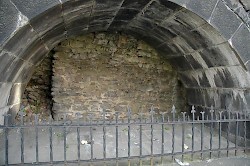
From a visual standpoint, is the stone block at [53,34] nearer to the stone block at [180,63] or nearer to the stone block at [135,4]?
the stone block at [135,4]

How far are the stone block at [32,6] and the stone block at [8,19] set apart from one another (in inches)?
2.5

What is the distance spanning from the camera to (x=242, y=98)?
174 inches

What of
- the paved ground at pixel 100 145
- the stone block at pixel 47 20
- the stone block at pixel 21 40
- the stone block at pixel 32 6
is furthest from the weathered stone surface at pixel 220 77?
the stone block at pixel 21 40

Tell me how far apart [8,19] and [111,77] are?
12.8ft

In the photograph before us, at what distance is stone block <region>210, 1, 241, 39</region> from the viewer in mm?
3820

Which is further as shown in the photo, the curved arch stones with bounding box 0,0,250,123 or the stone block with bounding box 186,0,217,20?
the stone block with bounding box 186,0,217,20

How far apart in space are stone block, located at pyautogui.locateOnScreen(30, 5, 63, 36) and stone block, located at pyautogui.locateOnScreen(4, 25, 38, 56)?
0.09 m

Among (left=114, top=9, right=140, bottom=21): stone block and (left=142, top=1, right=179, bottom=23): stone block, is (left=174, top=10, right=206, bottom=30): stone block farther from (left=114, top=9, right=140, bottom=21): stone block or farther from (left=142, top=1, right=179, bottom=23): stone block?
(left=114, top=9, right=140, bottom=21): stone block

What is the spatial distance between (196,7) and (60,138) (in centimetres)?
345

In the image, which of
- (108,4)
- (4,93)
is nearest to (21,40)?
(4,93)

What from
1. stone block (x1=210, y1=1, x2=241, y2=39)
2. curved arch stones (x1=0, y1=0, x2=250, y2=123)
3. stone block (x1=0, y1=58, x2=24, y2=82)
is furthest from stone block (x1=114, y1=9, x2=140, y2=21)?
stone block (x1=0, y1=58, x2=24, y2=82)

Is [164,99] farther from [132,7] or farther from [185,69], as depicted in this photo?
[132,7]

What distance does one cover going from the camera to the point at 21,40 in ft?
11.2

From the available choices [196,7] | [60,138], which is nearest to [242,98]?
[196,7]
